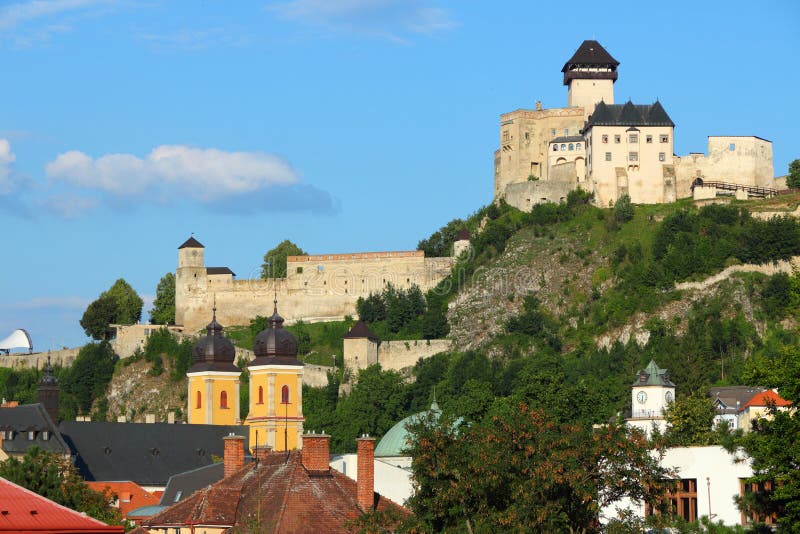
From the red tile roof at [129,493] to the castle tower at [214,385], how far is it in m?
11.1

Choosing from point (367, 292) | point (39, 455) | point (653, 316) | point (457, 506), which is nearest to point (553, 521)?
point (457, 506)

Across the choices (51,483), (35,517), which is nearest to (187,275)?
(51,483)

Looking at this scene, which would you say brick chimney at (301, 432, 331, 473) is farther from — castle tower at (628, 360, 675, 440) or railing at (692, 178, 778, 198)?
Result: railing at (692, 178, 778, 198)

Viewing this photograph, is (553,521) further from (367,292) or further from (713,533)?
(367,292)

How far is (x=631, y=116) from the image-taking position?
396 feet

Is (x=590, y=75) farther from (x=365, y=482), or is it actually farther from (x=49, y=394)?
(x=365, y=482)

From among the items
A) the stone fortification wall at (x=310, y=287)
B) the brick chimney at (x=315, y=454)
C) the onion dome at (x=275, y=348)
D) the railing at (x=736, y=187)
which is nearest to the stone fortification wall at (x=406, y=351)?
the stone fortification wall at (x=310, y=287)

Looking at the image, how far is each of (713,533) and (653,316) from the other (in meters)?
63.1

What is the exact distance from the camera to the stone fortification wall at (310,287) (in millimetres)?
124250

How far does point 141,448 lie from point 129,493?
586 cm

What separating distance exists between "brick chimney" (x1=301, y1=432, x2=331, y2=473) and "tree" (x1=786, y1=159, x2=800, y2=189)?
7599 cm

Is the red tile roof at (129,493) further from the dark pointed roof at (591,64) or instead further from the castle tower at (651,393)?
the dark pointed roof at (591,64)

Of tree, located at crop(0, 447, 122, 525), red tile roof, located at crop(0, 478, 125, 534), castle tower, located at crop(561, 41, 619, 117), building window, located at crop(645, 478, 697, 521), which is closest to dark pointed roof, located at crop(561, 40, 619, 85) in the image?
castle tower, located at crop(561, 41, 619, 117)

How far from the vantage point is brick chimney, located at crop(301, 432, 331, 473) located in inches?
1937
